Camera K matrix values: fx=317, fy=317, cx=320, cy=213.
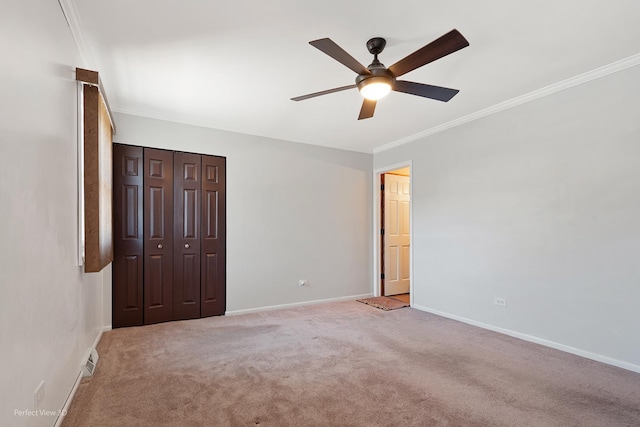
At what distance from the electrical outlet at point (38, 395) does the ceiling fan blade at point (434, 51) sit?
2740mm

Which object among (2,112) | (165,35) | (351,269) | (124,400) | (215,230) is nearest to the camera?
(2,112)

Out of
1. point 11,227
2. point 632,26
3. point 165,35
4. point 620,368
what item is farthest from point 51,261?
point 620,368

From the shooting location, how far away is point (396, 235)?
562 centimetres

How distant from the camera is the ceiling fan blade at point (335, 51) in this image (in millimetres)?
1833

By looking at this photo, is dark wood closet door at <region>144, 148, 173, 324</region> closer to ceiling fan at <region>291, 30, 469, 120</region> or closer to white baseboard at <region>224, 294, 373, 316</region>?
white baseboard at <region>224, 294, 373, 316</region>

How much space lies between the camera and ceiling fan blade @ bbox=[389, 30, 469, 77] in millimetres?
1801

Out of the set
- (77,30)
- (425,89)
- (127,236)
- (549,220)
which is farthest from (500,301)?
(77,30)

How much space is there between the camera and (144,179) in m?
3.77

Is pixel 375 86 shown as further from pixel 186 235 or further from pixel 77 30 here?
pixel 186 235

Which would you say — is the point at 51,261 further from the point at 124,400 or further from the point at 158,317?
the point at 158,317

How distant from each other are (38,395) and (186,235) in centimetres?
254

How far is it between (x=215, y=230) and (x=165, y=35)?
241 centimetres


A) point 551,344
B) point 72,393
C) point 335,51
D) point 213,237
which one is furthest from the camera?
point 213,237

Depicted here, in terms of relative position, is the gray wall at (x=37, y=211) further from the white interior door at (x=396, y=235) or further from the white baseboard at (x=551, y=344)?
the white interior door at (x=396, y=235)
